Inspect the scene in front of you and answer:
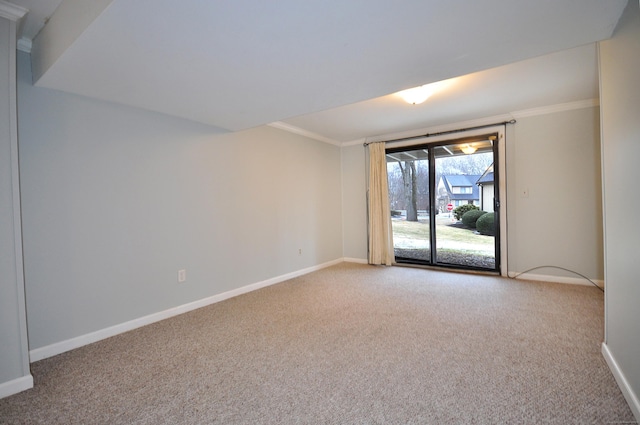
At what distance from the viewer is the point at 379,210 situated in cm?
486

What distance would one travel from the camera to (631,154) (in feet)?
4.63

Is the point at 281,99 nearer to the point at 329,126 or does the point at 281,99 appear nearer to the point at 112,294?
the point at 329,126

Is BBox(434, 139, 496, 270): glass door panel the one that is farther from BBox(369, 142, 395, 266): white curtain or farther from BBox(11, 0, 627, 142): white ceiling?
BBox(11, 0, 627, 142): white ceiling

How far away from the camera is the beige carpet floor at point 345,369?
144 cm

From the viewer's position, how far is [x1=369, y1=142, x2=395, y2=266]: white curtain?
4.83 m

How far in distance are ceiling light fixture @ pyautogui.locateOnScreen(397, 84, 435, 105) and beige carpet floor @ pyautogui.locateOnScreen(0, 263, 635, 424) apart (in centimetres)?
228

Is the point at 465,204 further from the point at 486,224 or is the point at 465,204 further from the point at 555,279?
the point at 555,279

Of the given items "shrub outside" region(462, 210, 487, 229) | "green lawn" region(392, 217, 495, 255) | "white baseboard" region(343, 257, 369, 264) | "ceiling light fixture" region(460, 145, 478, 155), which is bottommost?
"white baseboard" region(343, 257, 369, 264)

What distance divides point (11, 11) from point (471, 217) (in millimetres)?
5260

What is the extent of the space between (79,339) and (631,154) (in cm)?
382

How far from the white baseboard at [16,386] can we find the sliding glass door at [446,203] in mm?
4605

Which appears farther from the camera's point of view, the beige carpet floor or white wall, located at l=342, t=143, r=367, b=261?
white wall, located at l=342, t=143, r=367, b=261

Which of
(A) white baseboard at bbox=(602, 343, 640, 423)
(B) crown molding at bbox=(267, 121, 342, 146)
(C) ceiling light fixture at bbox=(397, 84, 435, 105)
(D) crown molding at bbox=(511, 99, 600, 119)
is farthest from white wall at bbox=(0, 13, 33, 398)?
(D) crown molding at bbox=(511, 99, 600, 119)

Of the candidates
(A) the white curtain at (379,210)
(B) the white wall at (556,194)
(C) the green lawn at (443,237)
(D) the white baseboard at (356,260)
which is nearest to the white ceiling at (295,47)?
(B) the white wall at (556,194)
